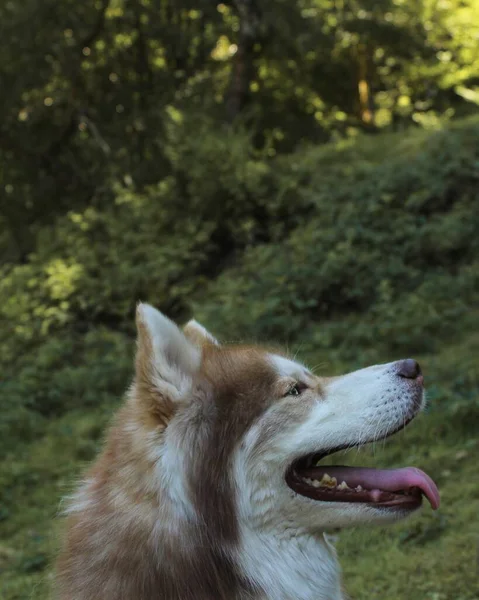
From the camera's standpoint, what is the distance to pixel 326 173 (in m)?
11.5

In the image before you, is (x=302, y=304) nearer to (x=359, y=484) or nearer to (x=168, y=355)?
(x=359, y=484)

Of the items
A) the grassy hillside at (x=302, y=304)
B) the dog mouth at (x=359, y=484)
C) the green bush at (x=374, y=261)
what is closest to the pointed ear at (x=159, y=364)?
the dog mouth at (x=359, y=484)

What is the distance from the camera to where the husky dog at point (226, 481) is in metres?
→ 2.20

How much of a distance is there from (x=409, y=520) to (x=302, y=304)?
5344mm

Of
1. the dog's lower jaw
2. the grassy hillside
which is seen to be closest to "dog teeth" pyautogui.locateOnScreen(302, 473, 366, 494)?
the dog's lower jaw

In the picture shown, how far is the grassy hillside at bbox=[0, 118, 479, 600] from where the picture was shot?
4633 millimetres

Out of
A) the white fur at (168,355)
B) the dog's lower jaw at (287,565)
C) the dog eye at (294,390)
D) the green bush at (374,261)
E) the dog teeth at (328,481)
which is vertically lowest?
the green bush at (374,261)

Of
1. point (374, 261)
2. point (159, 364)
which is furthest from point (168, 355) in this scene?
point (374, 261)

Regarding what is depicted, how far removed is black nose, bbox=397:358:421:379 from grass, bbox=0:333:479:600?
86 cm

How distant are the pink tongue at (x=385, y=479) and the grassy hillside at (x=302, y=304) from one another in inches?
56.5

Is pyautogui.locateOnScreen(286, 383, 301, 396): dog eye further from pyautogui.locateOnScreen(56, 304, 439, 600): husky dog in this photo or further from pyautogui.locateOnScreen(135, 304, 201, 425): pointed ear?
pyautogui.locateOnScreen(135, 304, 201, 425): pointed ear

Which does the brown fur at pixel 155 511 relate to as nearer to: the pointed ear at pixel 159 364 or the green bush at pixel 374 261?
the pointed ear at pixel 159 364

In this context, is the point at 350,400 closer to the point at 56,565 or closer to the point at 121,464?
the point at 121,464

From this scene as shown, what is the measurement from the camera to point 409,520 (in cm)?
370
